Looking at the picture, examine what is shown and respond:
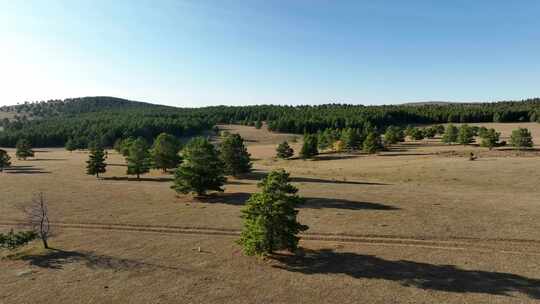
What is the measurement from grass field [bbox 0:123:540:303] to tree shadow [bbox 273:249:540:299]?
9 cm

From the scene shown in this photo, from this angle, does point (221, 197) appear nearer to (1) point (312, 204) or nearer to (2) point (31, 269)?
(1) point (312, 204)

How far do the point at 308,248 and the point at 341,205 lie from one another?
16.1 metres

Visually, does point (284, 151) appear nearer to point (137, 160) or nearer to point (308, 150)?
point (308, 150)

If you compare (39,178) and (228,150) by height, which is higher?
(228,150)

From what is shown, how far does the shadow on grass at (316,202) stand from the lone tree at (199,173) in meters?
1.88

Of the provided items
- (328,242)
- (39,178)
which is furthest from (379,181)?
(39,178)

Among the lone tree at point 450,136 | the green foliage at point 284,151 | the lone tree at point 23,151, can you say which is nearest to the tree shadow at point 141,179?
the green foliage at point 284,151

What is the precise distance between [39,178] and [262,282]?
228 ft

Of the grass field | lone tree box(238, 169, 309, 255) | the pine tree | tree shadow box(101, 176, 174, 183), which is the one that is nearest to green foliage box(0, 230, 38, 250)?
the grass field

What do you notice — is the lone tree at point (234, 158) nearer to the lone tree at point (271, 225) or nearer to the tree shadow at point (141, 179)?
the tree shadow at point (141, 179)

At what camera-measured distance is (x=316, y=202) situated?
178ft

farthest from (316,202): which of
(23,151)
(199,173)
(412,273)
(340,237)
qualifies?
(23,151)

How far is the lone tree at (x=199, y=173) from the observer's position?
193 feet

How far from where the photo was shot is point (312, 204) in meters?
53.2
